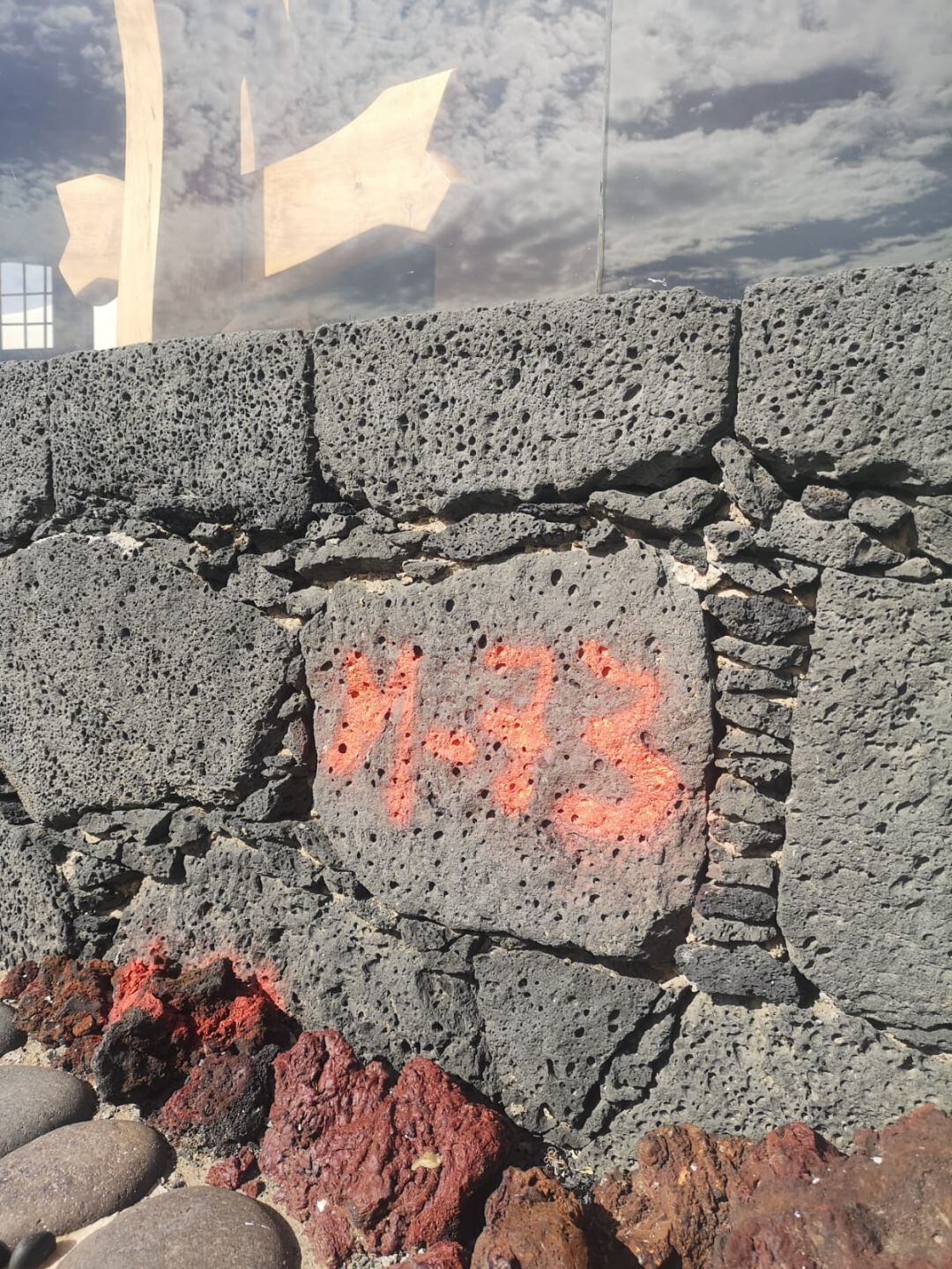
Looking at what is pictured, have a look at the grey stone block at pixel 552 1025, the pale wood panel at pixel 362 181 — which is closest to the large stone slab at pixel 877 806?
→ the grey stone block at pixel 552 1025

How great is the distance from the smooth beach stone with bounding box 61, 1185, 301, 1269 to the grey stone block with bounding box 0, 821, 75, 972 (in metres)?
1.01

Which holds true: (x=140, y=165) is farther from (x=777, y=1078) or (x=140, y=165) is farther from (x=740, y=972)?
(x=777, y=1078)

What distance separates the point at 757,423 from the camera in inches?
70.5

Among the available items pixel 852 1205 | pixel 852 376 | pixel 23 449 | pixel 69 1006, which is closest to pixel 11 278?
pixel 23 449

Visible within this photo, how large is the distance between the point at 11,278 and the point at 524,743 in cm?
305

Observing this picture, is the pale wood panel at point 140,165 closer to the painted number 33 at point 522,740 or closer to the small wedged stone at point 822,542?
the painted number 33 at point 522,740

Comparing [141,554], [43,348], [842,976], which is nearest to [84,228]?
[43,348]

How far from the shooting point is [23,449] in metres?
2.78

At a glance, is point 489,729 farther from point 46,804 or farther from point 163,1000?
point 46,804

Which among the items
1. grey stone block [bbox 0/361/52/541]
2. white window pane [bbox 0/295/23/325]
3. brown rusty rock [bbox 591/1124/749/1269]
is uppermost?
white window pane [bbox 0/295/23/325]

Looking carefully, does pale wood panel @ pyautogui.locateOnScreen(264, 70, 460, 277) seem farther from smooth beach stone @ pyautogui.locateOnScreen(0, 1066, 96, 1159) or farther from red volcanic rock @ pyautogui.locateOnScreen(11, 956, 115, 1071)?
smooth beach stone @ pyautogui.locateOnScreen(0, 1066, 96, 1159)

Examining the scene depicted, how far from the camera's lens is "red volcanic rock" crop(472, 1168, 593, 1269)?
1.70m

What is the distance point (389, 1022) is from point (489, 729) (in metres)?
0.77

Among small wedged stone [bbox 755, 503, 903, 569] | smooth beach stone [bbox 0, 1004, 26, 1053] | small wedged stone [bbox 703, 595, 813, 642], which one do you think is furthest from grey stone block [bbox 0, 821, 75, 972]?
small wedged stone [bbox 755, 503, 903, 569]
